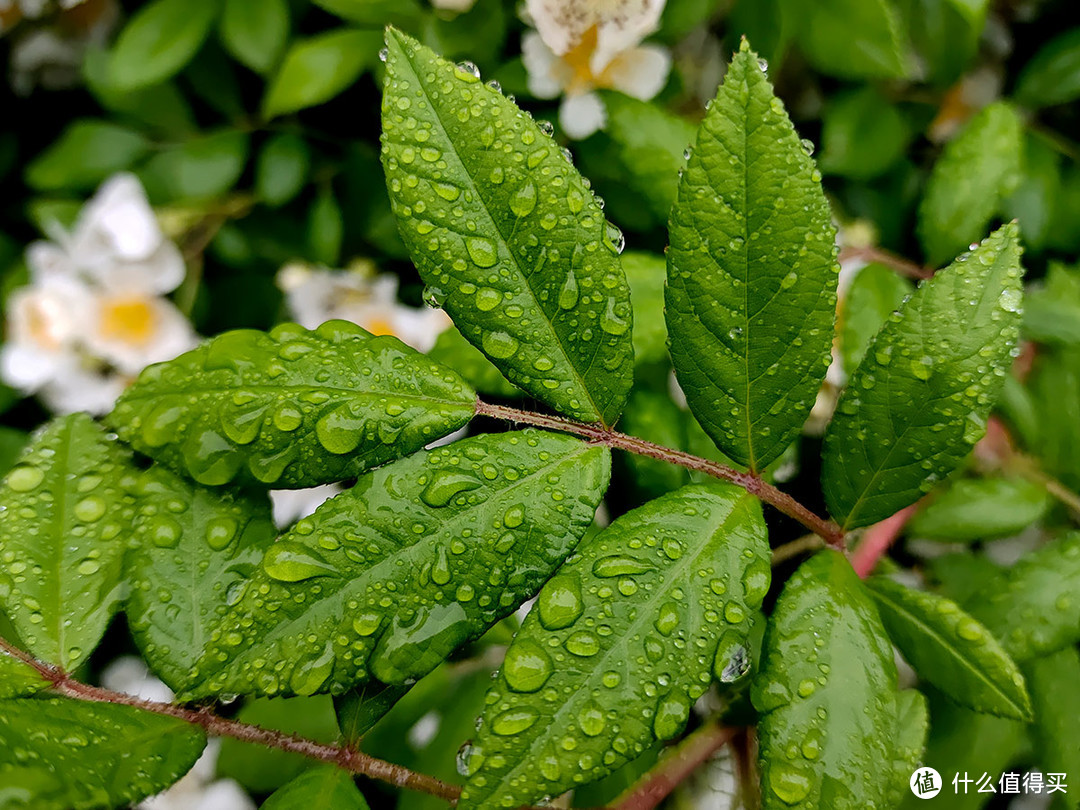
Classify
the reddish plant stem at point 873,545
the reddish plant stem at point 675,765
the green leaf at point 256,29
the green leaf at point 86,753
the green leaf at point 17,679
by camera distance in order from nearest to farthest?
the green leaf at point 86,753, the green leaf at point 17,679, the reddish plant stem at point 675,765, the reddish plant stem at point 873,545, the green leaf at point 256,29

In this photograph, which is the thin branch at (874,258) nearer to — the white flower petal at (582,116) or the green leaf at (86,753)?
the white flower petal at (582,116)

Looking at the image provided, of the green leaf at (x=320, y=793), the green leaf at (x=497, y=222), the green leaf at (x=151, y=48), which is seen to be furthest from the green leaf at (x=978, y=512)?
the green leaf at (x=151, y=48)

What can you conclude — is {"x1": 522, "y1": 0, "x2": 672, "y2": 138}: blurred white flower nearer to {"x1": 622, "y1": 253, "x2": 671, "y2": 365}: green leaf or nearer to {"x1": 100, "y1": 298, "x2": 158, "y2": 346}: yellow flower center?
{"x1": 622, "y1": 253, "x2": 671, "y2": 365}: green leaf

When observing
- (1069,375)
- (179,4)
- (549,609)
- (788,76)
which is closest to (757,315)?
(549,609)

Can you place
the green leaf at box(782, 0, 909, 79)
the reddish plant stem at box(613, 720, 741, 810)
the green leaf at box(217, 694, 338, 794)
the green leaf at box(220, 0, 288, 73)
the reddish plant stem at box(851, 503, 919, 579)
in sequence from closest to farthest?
1. the reddish plant stem at box(613, 720, 741, 810)
2. the reddish plant stem at box(851, 503, 919, 579)
3. the green leaf at box(217, 694, 338, 794)
4. the green leaf at box(782, 0, 909, 79)
5. the green leaf at box(220, 0, 288, 73)

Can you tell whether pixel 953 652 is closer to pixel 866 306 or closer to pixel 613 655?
pixel 613 655

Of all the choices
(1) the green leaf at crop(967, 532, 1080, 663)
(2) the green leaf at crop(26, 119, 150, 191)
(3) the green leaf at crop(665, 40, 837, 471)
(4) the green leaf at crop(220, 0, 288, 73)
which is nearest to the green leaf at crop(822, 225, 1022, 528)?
(3) the green leaf at crop(665, 40, 837, 471)

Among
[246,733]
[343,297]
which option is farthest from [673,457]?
[343,297]
